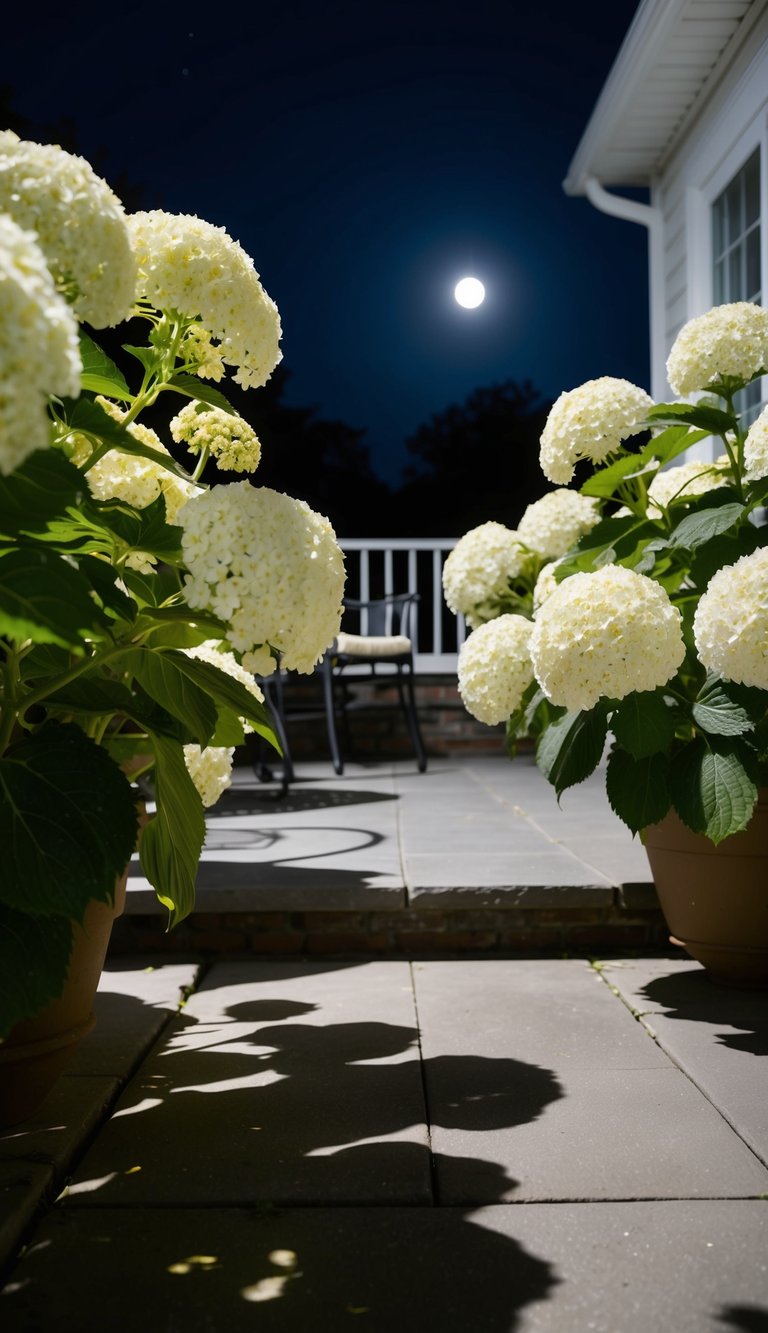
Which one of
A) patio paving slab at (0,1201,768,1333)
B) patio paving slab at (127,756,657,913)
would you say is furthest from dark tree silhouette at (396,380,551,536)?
patio paving slab at (0,1201,768,1333)

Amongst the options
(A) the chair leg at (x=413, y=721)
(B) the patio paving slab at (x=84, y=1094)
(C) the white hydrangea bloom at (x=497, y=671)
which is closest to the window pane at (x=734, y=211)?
(A) the chair leg at (x=413, y=721)

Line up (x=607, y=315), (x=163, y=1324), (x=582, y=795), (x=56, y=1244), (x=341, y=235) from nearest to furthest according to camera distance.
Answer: (x=163, y=1324)
(x=56, y=1244)
(x=582, y=795)
(x=341, y=235)
(x=607, y=315)

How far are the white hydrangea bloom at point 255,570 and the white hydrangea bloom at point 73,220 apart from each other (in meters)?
0.24

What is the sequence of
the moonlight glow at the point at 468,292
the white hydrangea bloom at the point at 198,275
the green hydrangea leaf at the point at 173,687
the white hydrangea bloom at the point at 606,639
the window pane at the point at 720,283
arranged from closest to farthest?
the white hydrangea bloom at the point at 198,275
the green hydrangea leaf at the point at 173,687
the white hydrangea bloom at the point at 606,639
the window pane at the point at 720,283
the moonlight glow at the point at 468,292

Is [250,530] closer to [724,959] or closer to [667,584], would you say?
[667,584]

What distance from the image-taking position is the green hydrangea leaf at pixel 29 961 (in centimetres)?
117

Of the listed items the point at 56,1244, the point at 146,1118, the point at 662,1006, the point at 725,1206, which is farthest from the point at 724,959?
the point at 56,1244

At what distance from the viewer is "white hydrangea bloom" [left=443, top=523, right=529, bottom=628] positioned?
2.75m

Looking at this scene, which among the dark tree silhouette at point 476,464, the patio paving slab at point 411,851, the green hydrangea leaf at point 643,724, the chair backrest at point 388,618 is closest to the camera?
the green hydrangea leaf at point 643,724

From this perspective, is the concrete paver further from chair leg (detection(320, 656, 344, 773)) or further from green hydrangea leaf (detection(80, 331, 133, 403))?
chair leg (detection(320, 656, 344, 773))

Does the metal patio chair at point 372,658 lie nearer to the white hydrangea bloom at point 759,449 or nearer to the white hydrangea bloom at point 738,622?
the white hydrangea bloom at point 759,449

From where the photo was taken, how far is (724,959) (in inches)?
86.9

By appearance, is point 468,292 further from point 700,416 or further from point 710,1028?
point 710,1028

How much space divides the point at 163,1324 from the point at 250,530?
789mm
